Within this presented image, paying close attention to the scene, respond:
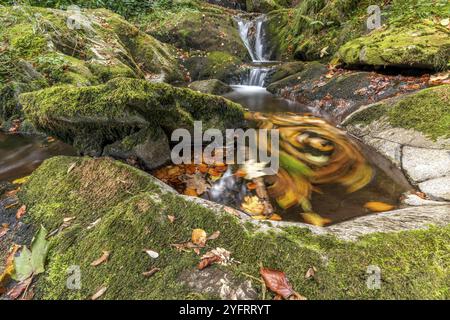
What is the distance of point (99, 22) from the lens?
10.4 meters

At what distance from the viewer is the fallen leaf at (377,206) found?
10.3ft

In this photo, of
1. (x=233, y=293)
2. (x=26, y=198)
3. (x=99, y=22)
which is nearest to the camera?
(x=233, y=293)

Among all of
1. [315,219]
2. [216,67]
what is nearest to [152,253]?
[315,219]

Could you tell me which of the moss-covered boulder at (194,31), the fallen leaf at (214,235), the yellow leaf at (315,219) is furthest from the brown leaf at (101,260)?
the moss-covered boulder at (194,31)

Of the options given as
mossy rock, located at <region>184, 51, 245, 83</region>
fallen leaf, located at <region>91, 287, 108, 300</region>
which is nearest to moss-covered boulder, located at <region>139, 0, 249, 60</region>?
mossy rock, located at <region>184, 51, 245, 83</region>

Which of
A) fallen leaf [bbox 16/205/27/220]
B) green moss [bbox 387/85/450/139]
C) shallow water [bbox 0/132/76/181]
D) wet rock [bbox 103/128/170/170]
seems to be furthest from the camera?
shallow water [bbox 0/132/76/181]

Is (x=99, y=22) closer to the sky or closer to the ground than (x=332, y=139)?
closer to the sky

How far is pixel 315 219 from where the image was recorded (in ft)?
10.1

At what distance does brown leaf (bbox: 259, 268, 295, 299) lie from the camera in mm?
1619

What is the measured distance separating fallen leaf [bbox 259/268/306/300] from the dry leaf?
1.59 feet

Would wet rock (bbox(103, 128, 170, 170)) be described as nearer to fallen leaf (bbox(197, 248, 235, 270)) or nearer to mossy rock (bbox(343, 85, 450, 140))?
fallen leaf (bbox(197, 248, 235, 270))

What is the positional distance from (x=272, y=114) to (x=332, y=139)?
7.21 ft
